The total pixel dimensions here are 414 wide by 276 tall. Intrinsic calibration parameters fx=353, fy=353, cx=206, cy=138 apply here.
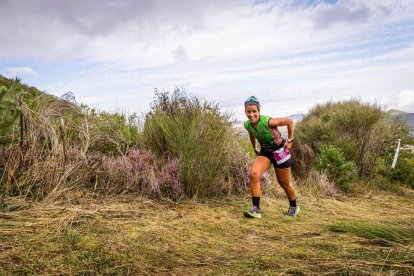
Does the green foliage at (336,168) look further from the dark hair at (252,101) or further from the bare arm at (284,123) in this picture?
the dark hair at (252,101)

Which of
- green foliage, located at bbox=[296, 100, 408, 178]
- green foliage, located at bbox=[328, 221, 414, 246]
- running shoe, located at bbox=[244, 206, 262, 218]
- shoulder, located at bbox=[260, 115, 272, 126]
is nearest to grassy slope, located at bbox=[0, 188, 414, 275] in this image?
green foliage, located at bbox=[328, 221, 414, 246]

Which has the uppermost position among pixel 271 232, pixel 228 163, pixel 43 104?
pixel 43 104

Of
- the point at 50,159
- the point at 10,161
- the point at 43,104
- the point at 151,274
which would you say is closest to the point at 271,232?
the point at 151,274

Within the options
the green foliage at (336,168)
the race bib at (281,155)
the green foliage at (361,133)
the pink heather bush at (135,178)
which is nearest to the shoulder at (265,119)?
the race bib at (281,155)

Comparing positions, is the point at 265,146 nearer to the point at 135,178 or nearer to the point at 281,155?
the point at 281,155

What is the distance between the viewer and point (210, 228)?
13.6ft

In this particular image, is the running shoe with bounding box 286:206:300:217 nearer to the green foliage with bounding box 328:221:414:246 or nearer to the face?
the green foliage with bounding box 328:221:414:246

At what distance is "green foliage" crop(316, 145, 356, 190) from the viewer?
8.62 metres

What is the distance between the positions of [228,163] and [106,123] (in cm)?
227

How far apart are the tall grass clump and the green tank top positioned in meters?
0.83

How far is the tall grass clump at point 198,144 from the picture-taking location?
213 inches

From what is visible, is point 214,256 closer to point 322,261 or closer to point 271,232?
point 322,261

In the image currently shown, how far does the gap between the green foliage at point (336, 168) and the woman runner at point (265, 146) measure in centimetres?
395

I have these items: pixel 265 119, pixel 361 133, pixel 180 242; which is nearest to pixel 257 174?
pixel 265 119
